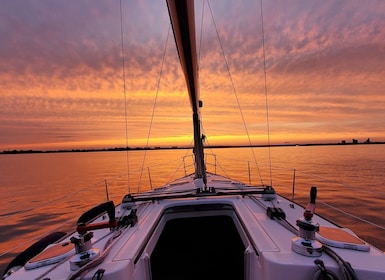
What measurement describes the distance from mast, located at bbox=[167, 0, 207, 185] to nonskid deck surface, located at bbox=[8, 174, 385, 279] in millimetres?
1559

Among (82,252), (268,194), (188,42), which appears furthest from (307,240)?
(188,42)

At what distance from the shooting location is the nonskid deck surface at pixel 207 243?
169 cm

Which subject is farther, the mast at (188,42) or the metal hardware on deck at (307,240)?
the mast at (188,42)

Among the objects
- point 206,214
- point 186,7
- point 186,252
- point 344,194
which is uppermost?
point 186,7

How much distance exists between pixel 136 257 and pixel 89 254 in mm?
404

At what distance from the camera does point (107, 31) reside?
4727 mm

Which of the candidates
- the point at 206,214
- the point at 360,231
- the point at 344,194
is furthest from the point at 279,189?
the point at 206,214

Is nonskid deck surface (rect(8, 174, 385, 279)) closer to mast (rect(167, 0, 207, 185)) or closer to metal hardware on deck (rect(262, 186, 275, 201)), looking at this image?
metal hardware on deck (rect(262, 186, 275, 201))

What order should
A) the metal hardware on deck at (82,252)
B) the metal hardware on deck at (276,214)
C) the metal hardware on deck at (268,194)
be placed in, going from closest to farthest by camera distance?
the metal hardware on deck at (82,252)
the metal hardware on deck at (276,214)
the metal hardware on deck at (268,194)

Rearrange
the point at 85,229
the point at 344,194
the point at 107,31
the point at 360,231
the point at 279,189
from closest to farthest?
the point at 85,229 < the point at 107,31 < the point at 360,231 < the point at 344,194 < the point at 279,189

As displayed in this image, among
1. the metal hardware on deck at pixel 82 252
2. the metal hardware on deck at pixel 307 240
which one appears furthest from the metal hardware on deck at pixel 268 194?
the metal hardware on deck at pixel 82 252

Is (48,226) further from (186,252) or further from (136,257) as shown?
(136,257)

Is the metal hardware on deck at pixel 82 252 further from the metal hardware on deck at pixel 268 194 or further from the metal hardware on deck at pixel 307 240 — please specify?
the metal hardware on deck at pixel 268 194

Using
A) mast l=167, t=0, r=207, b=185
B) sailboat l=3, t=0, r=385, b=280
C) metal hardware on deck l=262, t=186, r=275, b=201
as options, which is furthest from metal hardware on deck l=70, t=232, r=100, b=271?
metal hardware on deck l=262, t=186, r=275, b=201
